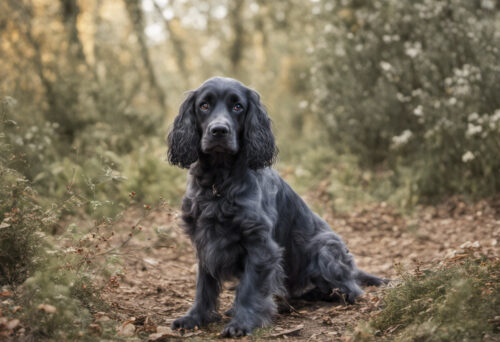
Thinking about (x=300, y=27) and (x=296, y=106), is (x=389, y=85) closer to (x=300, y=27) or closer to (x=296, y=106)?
(x=296, y=106)

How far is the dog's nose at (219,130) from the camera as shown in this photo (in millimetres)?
3201

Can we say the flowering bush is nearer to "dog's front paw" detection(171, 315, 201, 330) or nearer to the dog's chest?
the dog's chest

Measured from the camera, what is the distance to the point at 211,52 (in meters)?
21.5

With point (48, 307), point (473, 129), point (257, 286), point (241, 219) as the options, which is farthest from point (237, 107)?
point (473, 129)

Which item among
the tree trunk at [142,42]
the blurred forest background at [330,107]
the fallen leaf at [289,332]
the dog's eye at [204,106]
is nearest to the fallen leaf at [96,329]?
the fallen leaf at [289,332]

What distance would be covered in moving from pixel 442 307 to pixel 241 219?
137 cm

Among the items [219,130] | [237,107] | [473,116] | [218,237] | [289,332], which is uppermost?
[473,116]

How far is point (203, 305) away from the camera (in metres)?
3.35

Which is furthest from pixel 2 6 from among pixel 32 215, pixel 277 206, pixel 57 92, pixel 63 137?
pixel 277 206

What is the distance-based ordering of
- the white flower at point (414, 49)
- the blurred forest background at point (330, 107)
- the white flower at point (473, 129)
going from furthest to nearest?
the white flower at point (414, 49), the blurred forest background at point (330, 107), the white flower at point (473, 129)

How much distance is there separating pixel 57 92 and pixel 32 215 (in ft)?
17.1

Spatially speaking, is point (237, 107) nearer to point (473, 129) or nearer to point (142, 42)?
point (473, 129)

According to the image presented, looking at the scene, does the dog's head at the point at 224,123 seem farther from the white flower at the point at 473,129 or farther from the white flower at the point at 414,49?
the white flower at the point at 414,49

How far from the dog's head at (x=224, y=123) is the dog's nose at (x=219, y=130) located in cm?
4
